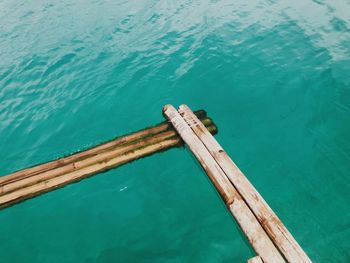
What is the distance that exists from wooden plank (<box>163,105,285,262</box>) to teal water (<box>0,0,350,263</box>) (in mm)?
2026

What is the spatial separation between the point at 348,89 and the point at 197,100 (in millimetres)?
5114

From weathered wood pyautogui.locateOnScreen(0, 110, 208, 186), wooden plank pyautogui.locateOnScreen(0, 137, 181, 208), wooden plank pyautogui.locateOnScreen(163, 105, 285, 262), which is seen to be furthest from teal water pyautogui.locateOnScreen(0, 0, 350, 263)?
wooden plank pyautogui.locateOnScreen(163, 105, 285, 262)

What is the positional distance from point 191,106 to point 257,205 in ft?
20.0

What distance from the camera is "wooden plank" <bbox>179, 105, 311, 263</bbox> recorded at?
359 centimetres

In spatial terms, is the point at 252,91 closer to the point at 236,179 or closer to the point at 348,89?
the point at 348,89

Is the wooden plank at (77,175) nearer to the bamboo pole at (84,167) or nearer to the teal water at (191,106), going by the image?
the bamboo pole at (84,167)

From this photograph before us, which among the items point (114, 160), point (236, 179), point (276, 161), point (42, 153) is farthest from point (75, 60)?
point (236, 179)

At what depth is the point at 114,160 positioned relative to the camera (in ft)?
19.2

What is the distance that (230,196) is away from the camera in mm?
4547

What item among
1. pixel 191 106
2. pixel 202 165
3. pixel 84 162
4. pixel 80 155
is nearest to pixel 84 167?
pixel 84 162

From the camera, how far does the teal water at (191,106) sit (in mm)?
6375

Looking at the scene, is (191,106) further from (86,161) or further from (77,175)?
(77,175)

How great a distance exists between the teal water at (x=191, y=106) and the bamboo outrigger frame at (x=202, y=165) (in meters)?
1.86

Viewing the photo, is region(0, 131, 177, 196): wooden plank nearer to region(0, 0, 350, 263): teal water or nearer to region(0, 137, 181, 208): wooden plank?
region(0, 137, 181, 208): wooden plank
